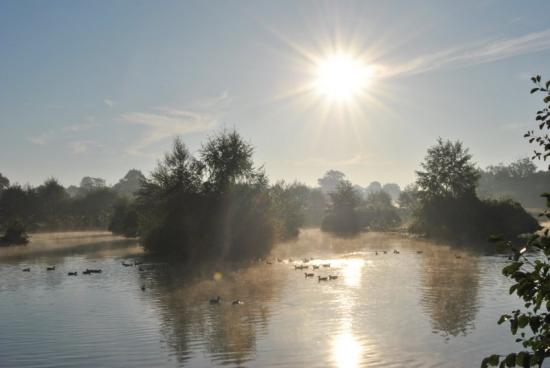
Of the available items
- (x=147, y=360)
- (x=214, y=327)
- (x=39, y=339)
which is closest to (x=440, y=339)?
(x=214, y=327)

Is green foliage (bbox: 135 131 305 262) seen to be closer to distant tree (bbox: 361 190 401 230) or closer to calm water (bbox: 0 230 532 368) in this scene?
calm water (bbox: 0 230 532 368)

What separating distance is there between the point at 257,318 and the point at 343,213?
9652 centimetres

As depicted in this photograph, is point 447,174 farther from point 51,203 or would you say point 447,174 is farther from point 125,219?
point 51,203

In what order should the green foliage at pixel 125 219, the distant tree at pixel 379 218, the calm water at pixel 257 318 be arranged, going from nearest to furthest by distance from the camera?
the calm water at pixel 257 318 → the green foliage at pixel 125 219 → the distant tree at pixel 379 218

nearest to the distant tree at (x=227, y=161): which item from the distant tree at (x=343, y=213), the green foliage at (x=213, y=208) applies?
the green foliage at (x=213, y=208)

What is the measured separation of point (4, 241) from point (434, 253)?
64.7 meters

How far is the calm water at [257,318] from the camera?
1906 cm

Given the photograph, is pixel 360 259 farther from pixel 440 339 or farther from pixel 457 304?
pixel 440 339

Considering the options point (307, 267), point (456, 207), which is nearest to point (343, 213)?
point (456, 207)

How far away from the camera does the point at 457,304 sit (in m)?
28.0

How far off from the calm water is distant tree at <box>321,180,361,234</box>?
73041mm

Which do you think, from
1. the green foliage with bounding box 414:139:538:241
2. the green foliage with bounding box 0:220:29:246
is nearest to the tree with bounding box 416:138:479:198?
the green foliage with bounding box 414:139:538:241

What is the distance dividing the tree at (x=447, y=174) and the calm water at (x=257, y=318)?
1739 inches

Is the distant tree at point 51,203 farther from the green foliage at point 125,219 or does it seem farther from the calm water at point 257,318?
the calm water at point 257,318
